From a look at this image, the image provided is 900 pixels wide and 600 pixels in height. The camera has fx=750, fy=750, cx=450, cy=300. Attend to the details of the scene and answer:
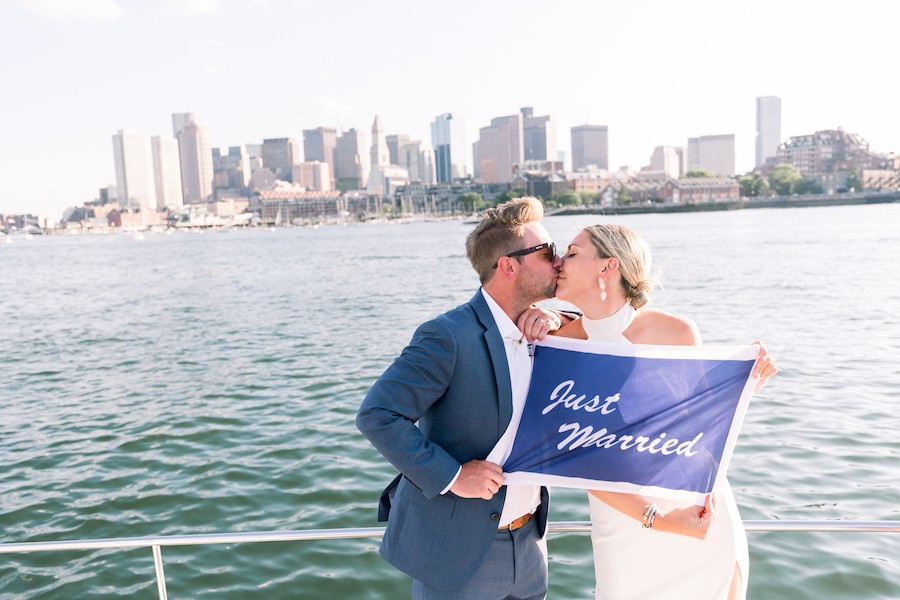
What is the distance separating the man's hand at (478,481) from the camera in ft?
7.27

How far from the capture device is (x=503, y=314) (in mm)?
2371

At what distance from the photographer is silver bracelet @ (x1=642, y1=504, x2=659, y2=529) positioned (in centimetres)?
237

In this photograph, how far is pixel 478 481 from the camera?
222 centimetres

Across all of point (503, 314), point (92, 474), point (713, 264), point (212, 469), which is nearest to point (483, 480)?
point (503, 314)

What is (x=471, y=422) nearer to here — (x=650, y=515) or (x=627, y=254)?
(x=650, y=515)

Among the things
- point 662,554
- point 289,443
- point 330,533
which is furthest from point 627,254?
point 289,443

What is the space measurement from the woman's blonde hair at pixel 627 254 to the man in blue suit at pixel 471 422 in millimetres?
165

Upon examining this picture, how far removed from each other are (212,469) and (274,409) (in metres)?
2.83

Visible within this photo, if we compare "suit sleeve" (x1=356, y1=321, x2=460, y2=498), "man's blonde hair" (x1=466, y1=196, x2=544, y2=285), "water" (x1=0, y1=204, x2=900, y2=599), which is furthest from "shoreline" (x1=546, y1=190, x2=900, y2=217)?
"suit sleeve" (x1=356, y1=321, x2=460, y2=498)

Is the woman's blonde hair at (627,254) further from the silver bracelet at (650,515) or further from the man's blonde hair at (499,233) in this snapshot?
the silver bracelet at (650,515)

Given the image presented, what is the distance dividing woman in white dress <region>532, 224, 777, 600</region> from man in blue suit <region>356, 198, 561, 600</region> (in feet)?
0.45

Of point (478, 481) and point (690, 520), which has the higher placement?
point (478, 481)

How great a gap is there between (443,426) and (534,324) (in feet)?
1.41

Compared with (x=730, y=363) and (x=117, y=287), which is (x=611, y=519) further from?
(x=117, y=287)
